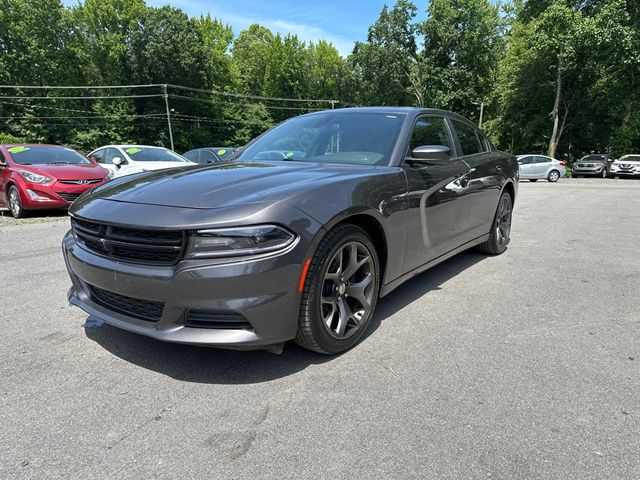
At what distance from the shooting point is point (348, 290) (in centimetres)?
279

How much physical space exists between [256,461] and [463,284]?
9.69ft

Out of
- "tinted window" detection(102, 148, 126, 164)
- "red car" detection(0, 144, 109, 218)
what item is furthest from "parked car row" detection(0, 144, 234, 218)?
"tinted window" detection(102, 148, 126, 164)

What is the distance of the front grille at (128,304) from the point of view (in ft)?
7.73

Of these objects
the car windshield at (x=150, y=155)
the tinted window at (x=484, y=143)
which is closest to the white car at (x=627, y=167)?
the car windshield at (x=150, y=155)

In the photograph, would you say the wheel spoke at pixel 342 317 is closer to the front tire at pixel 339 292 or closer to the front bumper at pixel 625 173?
the front tire at pixel 339 292

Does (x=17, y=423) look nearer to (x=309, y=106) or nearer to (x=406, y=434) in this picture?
(x=406, y=434)

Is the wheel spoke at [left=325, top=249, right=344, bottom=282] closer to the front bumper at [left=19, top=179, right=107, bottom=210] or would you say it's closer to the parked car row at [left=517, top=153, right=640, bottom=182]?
the front bumper at [left=19, top=179, right=107, bottom=210]

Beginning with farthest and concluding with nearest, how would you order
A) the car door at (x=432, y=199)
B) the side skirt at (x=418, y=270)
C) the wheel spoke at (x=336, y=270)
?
1. the car door at (x=432, y=199)
2. the side skirt at (x=418, y=270)
3. the wheel spoke at (x=336, y=270)

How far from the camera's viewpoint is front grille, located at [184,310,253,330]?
2273 millimetres

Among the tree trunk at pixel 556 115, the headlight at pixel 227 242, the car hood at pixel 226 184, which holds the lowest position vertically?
the headlight at pixel 227 242

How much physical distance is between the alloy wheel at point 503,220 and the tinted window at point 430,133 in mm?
1496

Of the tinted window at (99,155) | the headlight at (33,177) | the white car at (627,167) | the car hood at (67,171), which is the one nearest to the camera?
the headlight at (33,177)

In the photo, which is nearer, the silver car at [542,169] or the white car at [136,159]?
the white car at [136,159]

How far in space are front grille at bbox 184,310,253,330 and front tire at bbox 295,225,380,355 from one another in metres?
0.34
